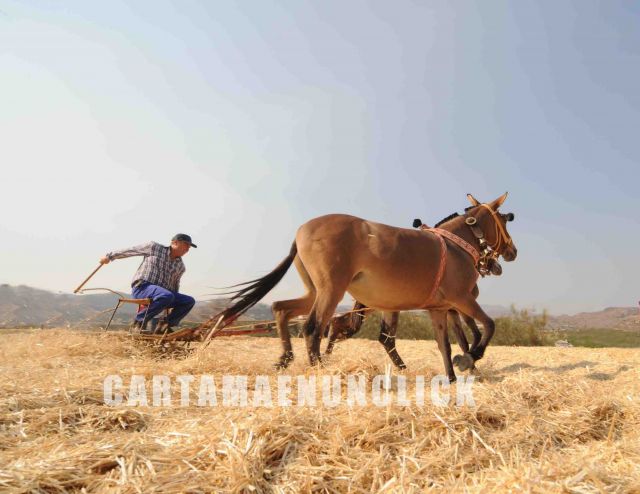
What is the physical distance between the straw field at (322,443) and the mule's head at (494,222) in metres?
2.60

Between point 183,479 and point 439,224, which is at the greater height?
point 439,224

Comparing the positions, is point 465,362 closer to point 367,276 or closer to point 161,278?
point 367,276

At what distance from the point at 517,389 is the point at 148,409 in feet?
7.51

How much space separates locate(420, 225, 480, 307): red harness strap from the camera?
4477 mm

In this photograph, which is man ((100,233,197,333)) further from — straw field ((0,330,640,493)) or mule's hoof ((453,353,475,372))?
mule's hoof ((453,353,475,372))

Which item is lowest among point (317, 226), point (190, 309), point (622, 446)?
point (622, 446)

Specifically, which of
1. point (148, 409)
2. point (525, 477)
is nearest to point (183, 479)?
point (148, 409)

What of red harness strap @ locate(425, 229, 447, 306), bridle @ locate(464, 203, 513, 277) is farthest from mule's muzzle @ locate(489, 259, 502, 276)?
red harness strap @ locate(425, 229, 447, 306)

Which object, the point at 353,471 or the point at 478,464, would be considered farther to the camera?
the point at 478,464

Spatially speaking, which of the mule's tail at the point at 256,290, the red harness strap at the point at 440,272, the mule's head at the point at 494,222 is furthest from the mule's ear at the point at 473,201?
the mule's tail at the point at 256,290

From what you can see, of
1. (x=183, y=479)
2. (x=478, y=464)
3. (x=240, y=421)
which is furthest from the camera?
(x=240, y=421)

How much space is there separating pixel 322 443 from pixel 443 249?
122 inches

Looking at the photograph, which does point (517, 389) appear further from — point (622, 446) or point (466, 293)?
point (466, 293)

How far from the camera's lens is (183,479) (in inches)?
61.7
